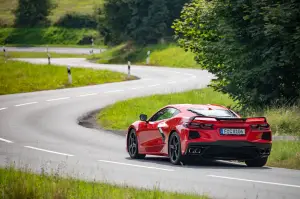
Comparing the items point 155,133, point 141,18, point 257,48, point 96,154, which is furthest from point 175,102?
point 141,18

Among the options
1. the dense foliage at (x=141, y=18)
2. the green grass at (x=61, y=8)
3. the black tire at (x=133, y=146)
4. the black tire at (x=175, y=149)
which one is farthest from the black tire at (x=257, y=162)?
the green grass at (x=61, y=8)

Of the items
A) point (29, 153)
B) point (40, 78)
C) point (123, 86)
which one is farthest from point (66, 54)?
point (29, 153)

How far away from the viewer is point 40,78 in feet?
151

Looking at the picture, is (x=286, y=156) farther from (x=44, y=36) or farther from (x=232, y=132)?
(x=44, y=36)

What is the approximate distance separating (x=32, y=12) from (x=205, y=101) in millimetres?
77055

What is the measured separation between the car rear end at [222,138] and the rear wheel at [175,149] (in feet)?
0.84

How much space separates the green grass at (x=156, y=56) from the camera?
57094 millimetres

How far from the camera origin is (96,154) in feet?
60.6

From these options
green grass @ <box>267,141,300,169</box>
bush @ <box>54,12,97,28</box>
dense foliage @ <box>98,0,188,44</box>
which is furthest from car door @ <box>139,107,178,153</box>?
bush @ <box>54,12,97,28</box>

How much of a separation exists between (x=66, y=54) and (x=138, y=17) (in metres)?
23.2

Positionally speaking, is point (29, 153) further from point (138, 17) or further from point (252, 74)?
point (138, 17)

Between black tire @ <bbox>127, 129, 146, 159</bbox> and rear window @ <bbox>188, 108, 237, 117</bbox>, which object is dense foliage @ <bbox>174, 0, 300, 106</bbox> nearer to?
black tire @ <bbox>127, 129, 146, 159</bbox>

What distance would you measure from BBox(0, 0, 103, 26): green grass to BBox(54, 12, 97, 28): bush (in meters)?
2.31

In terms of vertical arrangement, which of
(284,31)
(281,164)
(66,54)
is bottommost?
(66,54)
